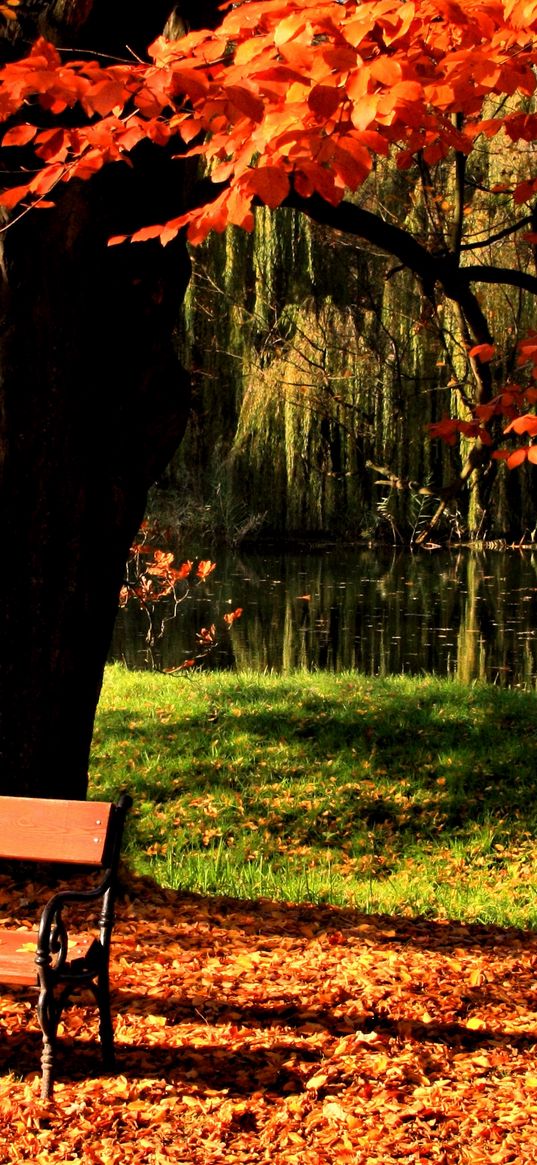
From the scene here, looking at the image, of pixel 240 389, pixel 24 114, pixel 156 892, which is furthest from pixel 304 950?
pixel 240 389

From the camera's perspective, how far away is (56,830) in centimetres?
354

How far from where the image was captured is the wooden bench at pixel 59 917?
320cm

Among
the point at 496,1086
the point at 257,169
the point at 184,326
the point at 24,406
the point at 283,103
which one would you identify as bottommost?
the point at 496,1086

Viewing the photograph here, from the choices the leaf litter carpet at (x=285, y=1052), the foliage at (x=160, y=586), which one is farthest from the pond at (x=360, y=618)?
the leaf litter carpet at (x=285, y=1052)

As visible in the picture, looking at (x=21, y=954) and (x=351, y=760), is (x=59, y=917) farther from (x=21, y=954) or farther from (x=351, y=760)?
(x=351, y=760)

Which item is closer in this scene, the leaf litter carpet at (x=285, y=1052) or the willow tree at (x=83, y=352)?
the leaf litter carpet at (x=285, y=1052)

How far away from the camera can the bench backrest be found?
3461 millimetres

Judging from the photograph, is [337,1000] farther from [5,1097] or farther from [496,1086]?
[5,1097]

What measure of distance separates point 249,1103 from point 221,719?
6.18 meters

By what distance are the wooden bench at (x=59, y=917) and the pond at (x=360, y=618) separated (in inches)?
347

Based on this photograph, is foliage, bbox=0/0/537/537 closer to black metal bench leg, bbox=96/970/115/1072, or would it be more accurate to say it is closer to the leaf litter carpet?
the leaf litter carpet

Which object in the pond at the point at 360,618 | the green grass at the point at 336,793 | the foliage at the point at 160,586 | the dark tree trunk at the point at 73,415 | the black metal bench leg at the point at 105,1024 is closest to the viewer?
the black metal bench leg at the point at 105,1024

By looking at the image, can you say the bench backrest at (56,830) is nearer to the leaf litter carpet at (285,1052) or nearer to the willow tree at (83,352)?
the leaf litter carpet at (285,1052)

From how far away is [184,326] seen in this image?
21.2m
